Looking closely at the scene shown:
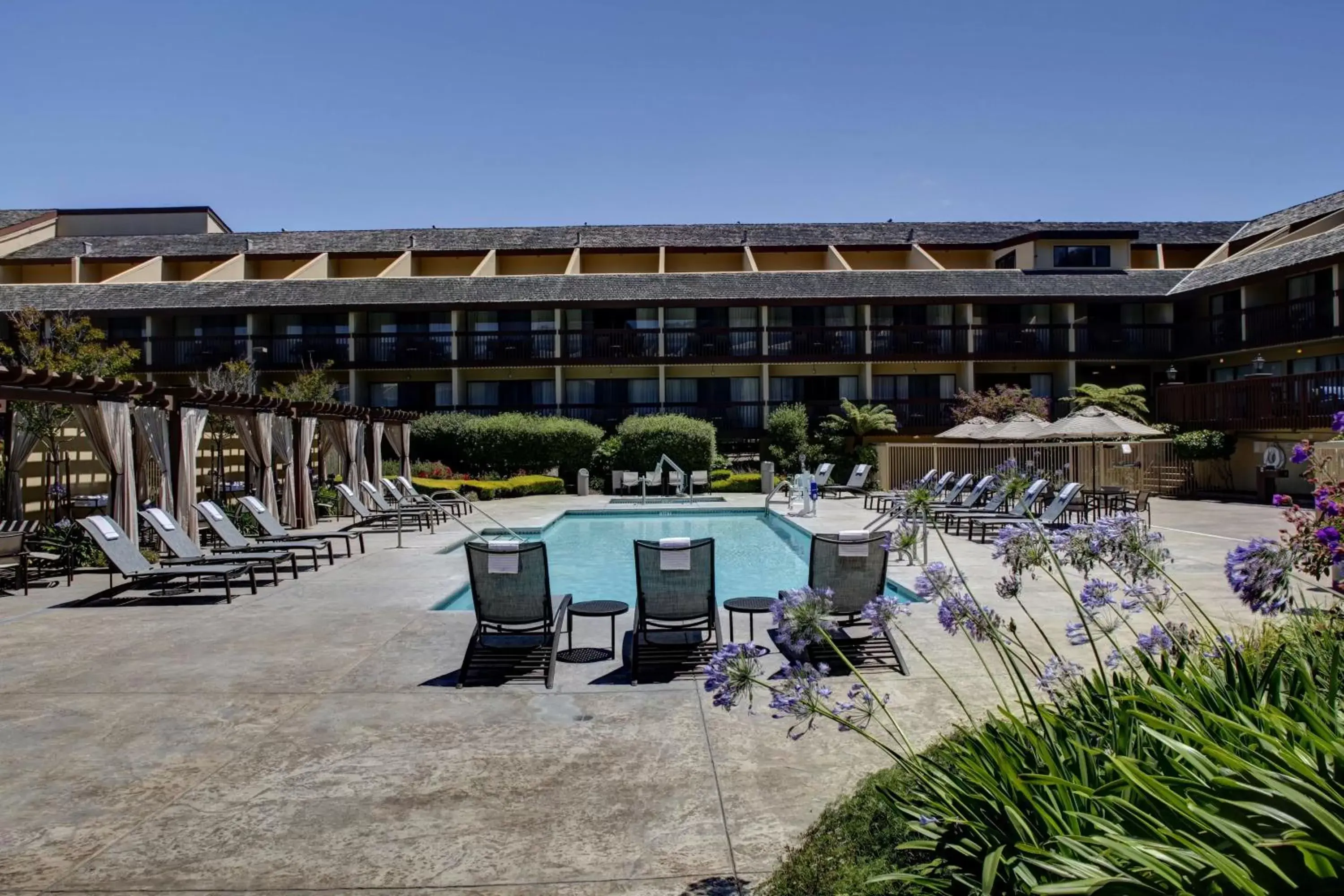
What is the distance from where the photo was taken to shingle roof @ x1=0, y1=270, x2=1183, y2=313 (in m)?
33.9

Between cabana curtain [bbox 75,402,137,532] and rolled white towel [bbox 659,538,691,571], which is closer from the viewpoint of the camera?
rolled white towel [bbox 659,538,691,571]

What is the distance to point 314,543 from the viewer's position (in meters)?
14.2

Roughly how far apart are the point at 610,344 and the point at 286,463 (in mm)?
17776

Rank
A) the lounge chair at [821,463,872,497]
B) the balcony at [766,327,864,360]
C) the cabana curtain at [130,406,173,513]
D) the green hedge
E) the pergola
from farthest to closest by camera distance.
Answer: the balcony at [766,327,864,360] < the green hedge < the lounge chair at [821,463,872,497] < the cabana curtain at [130,406,173,513] < the pergola

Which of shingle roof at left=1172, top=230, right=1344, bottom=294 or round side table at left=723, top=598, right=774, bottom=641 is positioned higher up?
shingle roof at left=1172, top=230, right=1344, bottom=294

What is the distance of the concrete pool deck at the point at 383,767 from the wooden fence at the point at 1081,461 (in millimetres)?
17241

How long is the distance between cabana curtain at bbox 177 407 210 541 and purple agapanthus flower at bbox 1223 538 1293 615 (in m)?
13.9

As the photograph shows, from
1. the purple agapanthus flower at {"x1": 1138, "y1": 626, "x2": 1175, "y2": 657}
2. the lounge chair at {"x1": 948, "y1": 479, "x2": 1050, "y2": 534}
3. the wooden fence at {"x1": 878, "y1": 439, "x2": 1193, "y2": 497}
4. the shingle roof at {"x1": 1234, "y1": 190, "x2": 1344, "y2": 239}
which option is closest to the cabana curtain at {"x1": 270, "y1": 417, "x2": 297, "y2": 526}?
the lounge chair at {"x1": 948, "y1": 479, "x2": 1050, "y2": 534}

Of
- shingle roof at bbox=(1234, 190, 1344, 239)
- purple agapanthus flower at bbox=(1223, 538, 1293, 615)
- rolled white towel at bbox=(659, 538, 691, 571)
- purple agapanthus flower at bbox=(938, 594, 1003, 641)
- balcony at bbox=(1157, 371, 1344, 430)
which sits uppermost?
shingle roof at bbox=(1234, 190, 1344, 239)

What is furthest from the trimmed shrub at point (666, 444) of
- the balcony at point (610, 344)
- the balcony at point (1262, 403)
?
the balcony at point (1262, 403)

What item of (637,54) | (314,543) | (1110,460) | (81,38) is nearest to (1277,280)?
(1110,460)

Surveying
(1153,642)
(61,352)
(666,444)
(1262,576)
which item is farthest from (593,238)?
(1262,576)

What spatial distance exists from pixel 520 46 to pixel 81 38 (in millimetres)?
6678

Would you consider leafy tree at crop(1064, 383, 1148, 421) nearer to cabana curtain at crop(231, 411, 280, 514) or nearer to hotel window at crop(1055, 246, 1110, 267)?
hotel window at crop(1055, 246, 1110, 267)
